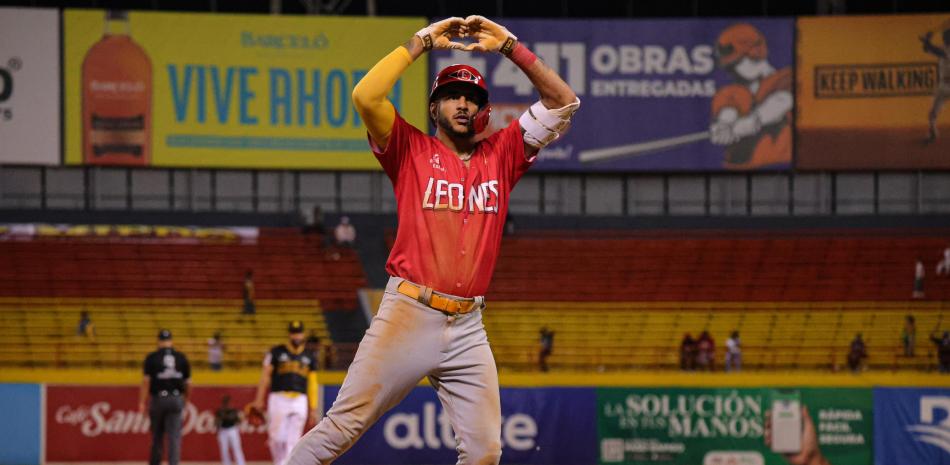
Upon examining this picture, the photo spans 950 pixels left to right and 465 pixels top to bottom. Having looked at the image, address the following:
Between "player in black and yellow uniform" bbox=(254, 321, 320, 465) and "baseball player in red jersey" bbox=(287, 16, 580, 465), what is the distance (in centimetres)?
751

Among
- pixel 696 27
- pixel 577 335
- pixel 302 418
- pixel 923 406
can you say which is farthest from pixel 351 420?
pixel 696 27

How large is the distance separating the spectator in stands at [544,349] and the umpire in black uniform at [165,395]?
463 inches

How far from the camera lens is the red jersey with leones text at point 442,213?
4.69 metres

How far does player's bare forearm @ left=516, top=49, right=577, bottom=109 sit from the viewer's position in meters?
4.87

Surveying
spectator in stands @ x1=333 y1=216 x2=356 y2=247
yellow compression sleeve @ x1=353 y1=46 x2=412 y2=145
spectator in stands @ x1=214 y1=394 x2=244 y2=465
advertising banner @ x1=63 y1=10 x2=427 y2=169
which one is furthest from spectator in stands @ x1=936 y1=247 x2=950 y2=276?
yellow compression sleeve @ x1=353 y1=46 x2=412 y2=145

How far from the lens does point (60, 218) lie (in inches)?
1425

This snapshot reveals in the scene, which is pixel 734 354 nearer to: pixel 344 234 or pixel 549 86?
pixel 344 234

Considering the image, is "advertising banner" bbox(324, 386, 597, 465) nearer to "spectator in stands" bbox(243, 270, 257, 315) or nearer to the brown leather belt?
the brown leather belt

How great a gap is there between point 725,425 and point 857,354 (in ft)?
36.8

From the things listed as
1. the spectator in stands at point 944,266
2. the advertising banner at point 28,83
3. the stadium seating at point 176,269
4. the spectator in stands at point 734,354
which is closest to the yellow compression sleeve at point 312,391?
the spectator in stands at point 734,354

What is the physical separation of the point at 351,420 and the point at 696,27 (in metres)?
29.3

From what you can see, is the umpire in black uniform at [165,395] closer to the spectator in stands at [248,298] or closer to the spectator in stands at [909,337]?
the spectator in stands at [248,298]

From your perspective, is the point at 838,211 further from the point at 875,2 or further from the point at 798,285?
the point at 798,285

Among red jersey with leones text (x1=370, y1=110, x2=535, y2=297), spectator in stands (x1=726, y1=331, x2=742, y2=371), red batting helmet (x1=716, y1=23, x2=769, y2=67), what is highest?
red batting helmet (x1=716, y1=23, x2=769, y2=67)
